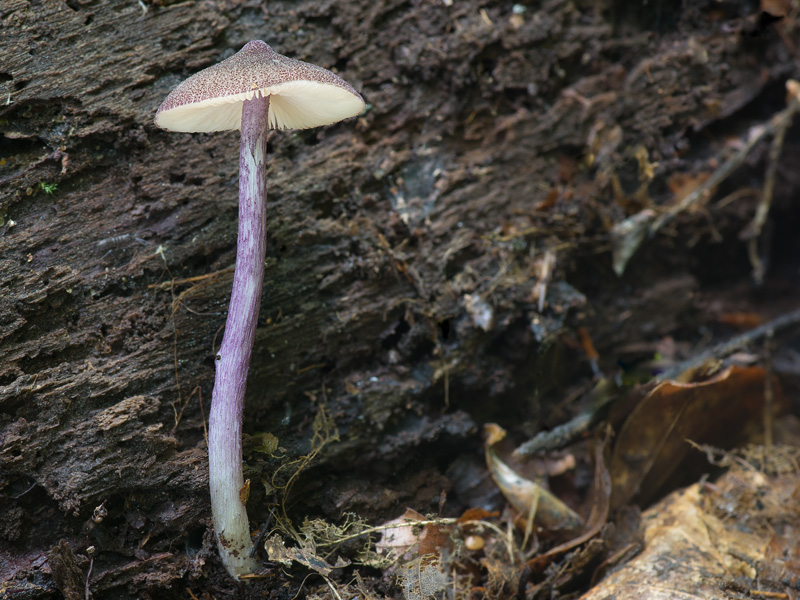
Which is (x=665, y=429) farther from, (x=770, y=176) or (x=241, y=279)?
(x=241, y=279)

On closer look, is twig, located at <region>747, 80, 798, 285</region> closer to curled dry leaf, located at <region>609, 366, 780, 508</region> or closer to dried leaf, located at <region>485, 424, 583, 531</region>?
curled dry leaf, located at <region>609, 366, 780, 508</region>

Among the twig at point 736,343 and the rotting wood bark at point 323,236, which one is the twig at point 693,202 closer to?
the rotting wood bark at point 323,236

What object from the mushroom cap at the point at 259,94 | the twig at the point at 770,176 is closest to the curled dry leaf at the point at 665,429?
the twig at the point at 770,176

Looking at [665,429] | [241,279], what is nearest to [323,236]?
[241,279]

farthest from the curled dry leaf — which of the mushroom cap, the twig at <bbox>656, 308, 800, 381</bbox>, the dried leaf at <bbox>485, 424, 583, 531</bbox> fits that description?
the mushroom cap

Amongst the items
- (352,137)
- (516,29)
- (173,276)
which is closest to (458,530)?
(173,276)
